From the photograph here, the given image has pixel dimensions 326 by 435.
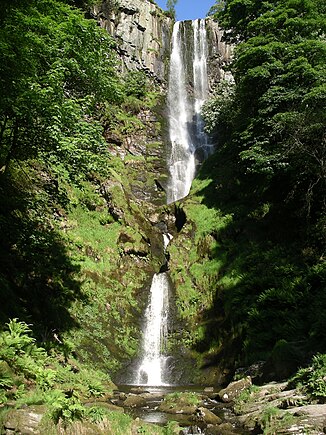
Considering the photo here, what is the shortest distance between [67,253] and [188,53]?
109 feet

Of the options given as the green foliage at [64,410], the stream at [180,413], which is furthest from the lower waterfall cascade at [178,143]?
the green foliage at [64,410]

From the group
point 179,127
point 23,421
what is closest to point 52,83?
point 23,421

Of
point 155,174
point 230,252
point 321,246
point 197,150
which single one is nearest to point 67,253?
point 230,252

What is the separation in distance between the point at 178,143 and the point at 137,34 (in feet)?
52.6

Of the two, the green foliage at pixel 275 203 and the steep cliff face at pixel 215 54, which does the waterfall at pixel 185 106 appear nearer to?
the steep cliff face at pixel 215 54

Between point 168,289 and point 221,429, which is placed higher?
point 168,289

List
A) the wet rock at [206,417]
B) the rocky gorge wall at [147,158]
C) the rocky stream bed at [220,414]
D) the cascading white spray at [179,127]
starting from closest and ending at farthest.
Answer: the rocky stream bed at [220,414]
the wet rock at [206,417]
the rocky gorge wall at [147,158]
the cascading white spray at [179,127]

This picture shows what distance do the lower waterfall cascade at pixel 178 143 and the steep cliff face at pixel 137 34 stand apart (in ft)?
4.70

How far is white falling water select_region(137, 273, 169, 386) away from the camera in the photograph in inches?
623

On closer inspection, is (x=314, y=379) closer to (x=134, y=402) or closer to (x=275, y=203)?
(x=134, y=402)

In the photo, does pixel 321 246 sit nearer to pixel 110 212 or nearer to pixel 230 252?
pixel 230 252

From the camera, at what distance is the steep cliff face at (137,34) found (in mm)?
40875

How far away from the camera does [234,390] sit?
10742 mm

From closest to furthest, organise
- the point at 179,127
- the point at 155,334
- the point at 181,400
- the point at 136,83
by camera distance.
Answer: the point at 181,400, the point at 155,334, the point at 179,127, the point at 136,83
